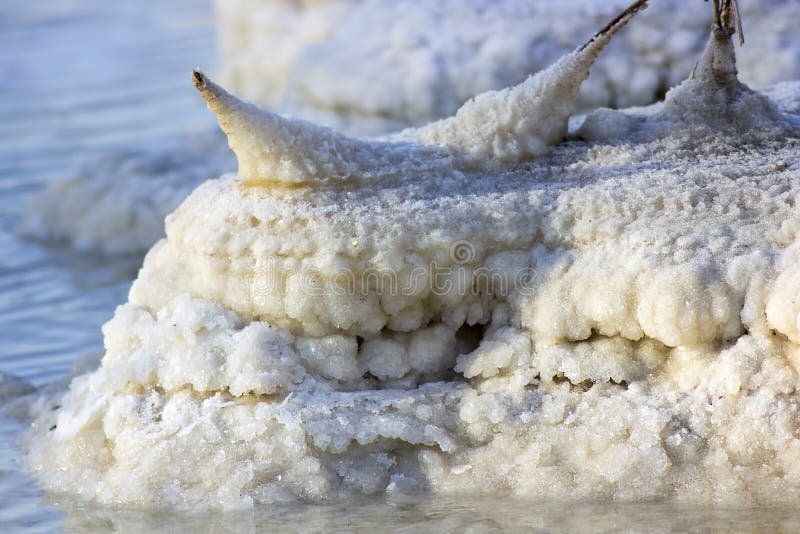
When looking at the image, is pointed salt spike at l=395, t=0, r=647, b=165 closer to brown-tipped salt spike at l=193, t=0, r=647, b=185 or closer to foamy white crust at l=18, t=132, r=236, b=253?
brown-tipped salt spike at l=193, t=0, r=647, b=185

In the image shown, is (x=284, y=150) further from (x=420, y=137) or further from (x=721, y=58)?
(x=721, y=58)

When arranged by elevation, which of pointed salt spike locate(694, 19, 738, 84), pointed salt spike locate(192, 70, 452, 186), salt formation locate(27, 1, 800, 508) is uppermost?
pointed salt spike locate(694, 19, 738, 84)

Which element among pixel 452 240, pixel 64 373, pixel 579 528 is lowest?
pixel 579 528

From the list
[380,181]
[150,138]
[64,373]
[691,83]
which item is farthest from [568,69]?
[150,138]

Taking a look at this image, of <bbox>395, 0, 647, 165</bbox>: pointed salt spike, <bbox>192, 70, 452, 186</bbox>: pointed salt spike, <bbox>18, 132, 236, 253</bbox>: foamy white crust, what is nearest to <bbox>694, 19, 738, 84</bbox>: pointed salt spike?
<bbox>395, 0, 647, 165</bbox>: pointed salt spike

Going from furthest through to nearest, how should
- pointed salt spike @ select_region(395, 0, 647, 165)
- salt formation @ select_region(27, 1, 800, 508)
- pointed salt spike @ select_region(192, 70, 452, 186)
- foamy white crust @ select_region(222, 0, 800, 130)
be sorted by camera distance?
foamy white crust @ select_region(222, 0, 800, 130) → pointed salt spike @ select_region(395, 0, 647, 165) → pointed salt spike @ select_region(192, 70, 452, 186) → salt formation @ select_region(27, 1, 800, 508)

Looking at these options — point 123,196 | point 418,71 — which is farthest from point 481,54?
point 123,196

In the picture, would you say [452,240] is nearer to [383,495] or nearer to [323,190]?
[323,190]
